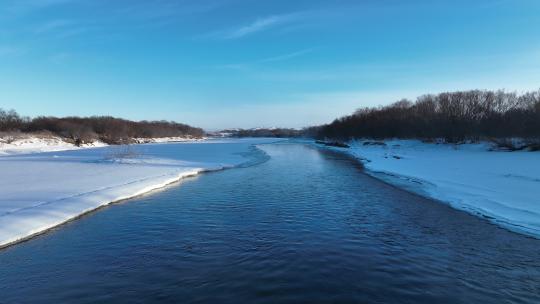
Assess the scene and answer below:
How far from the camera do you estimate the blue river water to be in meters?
7.26

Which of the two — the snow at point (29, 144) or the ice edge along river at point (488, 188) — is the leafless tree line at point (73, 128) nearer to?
the snow at point (29, 144)

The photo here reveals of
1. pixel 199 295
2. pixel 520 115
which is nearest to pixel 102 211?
pixel 199 295

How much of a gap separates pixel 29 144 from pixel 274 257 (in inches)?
2477

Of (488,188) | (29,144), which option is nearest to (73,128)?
(29,144)

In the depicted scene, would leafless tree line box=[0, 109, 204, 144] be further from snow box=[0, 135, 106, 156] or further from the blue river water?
the blue river water

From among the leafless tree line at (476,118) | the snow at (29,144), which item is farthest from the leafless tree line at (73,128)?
the leafless tree line at (476,118)

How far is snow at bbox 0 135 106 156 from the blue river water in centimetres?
4519

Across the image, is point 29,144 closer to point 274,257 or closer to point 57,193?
point 57,193

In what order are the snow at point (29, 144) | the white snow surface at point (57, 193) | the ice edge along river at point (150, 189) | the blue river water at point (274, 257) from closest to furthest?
the blue river water at point (274, 257) → the white snow surface at point (57, 193) → the ice edge along river at point (150, 189) → the snow at point (29, 144)

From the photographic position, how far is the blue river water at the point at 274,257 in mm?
7262

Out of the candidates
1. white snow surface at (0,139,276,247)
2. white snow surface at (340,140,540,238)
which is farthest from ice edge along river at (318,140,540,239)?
white snow surface at (0,139,276,247)

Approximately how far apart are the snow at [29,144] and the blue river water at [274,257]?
45191 mm

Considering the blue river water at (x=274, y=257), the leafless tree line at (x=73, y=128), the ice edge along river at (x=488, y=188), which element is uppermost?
the leafless tree line at (x=73, y=128)

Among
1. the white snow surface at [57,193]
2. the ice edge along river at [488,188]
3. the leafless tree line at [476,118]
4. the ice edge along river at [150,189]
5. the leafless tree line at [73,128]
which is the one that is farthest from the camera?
the leafless tree line at [73,128]
